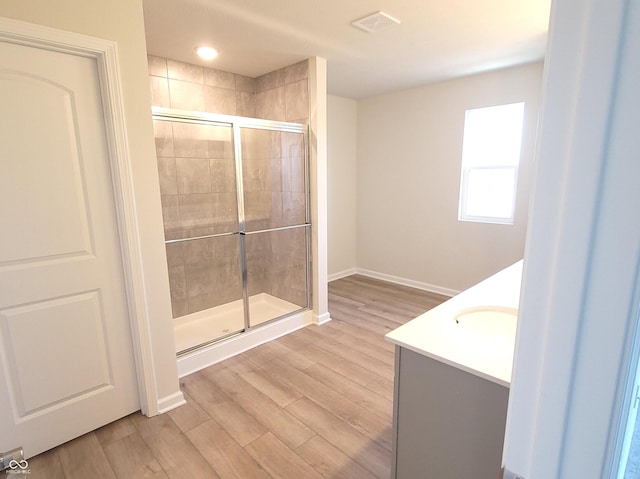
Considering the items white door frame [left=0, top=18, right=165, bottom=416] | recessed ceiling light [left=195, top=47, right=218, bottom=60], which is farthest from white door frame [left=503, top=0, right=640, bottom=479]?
recessed ceiling light [left=195, top=47, right=218, bottom=60]

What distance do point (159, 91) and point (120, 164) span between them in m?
1.60

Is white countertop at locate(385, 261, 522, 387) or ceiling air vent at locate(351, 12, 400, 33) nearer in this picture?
white countertop at locate(385, 261, 522, 387)

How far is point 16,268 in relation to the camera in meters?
1.68

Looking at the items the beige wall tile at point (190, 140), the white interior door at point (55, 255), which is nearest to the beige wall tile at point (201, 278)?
the beige wall tile at point (190, 140)

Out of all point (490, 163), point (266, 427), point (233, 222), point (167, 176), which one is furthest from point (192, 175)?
point (490, 163)

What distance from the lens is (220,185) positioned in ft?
11.3

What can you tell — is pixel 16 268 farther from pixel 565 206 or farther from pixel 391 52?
pixel 391 52

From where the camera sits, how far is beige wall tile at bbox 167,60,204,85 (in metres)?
3.11

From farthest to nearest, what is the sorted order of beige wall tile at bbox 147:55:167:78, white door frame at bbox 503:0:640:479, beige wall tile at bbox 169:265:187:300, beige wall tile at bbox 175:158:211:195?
beige wall tile at bbox 169:265:187:300, beige wall tile at bbox 175:158:211:195, beige wall tile at bbox 147:55:167:78, white door frame at bbox 503:0:640:479

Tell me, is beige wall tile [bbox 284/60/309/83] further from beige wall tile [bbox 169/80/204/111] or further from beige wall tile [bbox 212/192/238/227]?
beige wall tile [bbox 212/192/238/227]

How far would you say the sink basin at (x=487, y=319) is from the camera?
1.48 meters

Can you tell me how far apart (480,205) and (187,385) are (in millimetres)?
3448

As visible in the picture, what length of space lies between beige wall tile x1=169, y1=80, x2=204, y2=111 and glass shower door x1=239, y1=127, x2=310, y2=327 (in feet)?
2.50

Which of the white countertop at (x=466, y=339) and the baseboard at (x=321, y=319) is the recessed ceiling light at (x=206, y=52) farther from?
the white countertop at (x=466, y=339)
